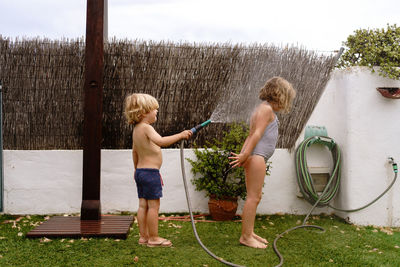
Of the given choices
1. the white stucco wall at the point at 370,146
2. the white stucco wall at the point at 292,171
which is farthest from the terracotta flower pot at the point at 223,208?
the white stucco wall at the point at 370,146

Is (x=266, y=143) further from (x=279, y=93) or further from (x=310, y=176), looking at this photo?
(x=310, y=176)

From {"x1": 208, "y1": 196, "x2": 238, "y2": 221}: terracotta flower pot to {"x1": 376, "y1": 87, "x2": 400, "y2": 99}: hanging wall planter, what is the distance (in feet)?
6.87

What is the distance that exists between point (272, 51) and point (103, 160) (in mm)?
2510

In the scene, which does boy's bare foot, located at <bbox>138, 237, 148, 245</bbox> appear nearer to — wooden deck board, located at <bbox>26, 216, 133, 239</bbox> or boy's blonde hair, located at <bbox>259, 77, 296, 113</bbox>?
wooden deck board, located at <bbox>26, 216, 133, 239</bbox>

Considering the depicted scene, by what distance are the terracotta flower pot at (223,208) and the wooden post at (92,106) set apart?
130 cm

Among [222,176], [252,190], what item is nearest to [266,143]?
[252,190]

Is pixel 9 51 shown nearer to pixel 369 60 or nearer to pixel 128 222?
pixel 128 222

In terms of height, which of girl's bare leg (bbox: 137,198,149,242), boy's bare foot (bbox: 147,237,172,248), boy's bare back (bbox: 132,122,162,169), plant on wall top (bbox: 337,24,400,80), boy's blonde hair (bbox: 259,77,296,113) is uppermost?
plant on wall top (bbox: 337,24,400,80)

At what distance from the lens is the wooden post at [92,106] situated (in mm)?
4034

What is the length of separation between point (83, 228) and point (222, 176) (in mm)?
1650

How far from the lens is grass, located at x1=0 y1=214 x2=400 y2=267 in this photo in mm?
3078

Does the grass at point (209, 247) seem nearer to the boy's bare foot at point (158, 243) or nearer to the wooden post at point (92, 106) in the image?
the boy's bare foot at point (158, 243)

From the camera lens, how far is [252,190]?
11.2ft

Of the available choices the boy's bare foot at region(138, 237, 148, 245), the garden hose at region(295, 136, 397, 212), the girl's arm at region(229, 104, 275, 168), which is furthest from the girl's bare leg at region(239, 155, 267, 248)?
the garden hose at region(295, 136, 397, 212)
